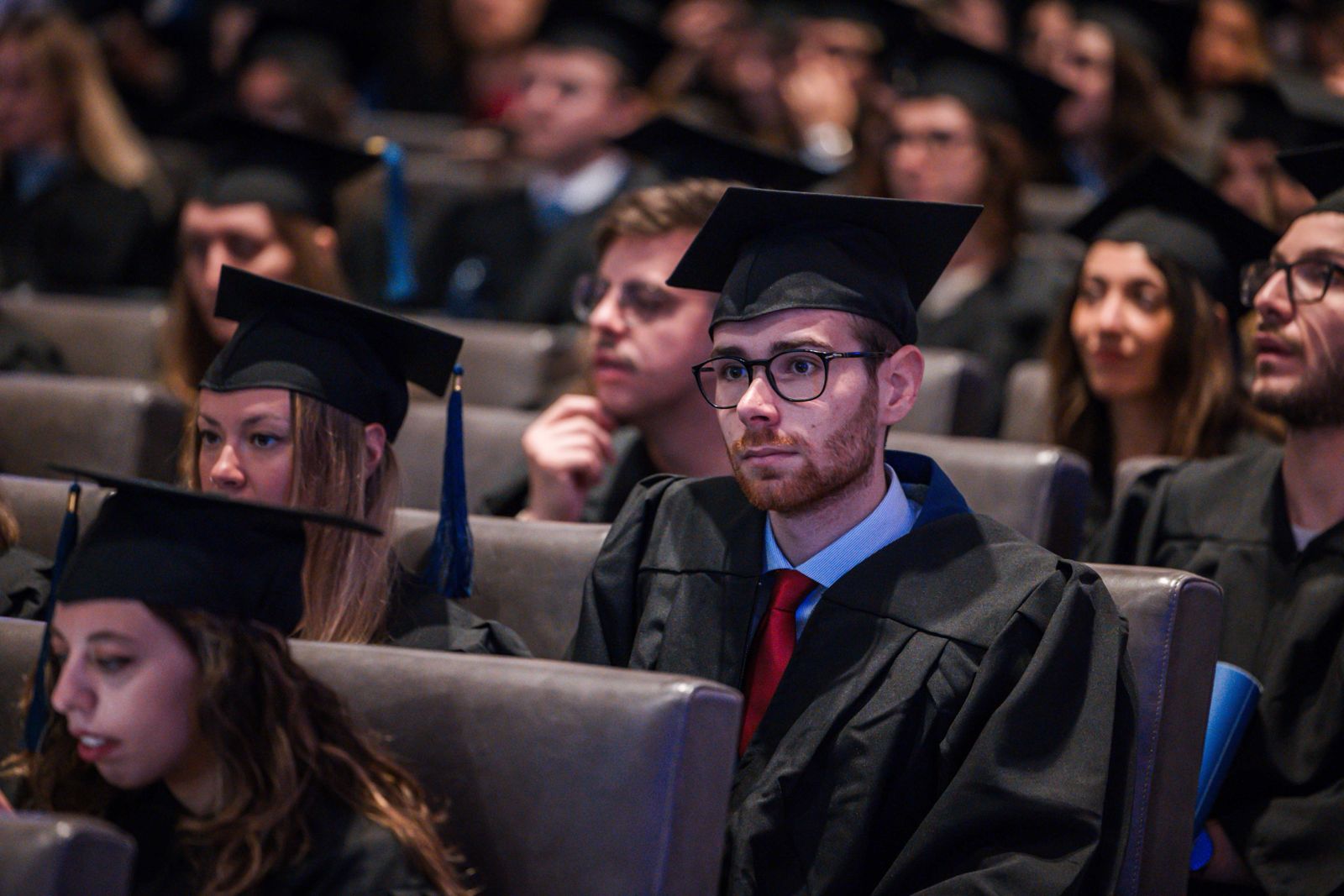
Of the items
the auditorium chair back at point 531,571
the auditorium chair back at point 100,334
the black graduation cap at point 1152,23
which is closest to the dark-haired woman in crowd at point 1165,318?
the auditorium chair back at point 531,571

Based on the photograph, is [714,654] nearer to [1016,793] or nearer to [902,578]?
[902,578]

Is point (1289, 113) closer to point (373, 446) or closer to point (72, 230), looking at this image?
point (373, 446)

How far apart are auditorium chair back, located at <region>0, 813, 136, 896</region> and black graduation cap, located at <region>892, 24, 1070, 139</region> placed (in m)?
4.24

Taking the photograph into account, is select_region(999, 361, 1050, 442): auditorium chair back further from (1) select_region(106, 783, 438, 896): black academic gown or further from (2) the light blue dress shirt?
(1) select_region(106, 783, 438, 896): black academic gown

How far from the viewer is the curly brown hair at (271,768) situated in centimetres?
174

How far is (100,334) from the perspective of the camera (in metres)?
4.52

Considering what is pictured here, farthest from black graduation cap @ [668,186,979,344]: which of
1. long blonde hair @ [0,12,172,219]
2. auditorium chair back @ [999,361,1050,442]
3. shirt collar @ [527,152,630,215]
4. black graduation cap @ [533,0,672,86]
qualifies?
long blonde hair @ [0,12,172,219]

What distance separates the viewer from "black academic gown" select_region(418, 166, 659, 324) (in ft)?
18.2

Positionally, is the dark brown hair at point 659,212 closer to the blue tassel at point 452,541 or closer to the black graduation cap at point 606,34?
the blue tassel at point 452,541

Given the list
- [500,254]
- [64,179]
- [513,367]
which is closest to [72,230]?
[64,179]

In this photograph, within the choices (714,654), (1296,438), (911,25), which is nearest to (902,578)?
(714,654)

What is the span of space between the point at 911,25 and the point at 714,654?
3955 millimetres

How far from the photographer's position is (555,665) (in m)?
1.90

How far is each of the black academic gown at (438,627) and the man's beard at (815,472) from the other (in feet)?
1.62
